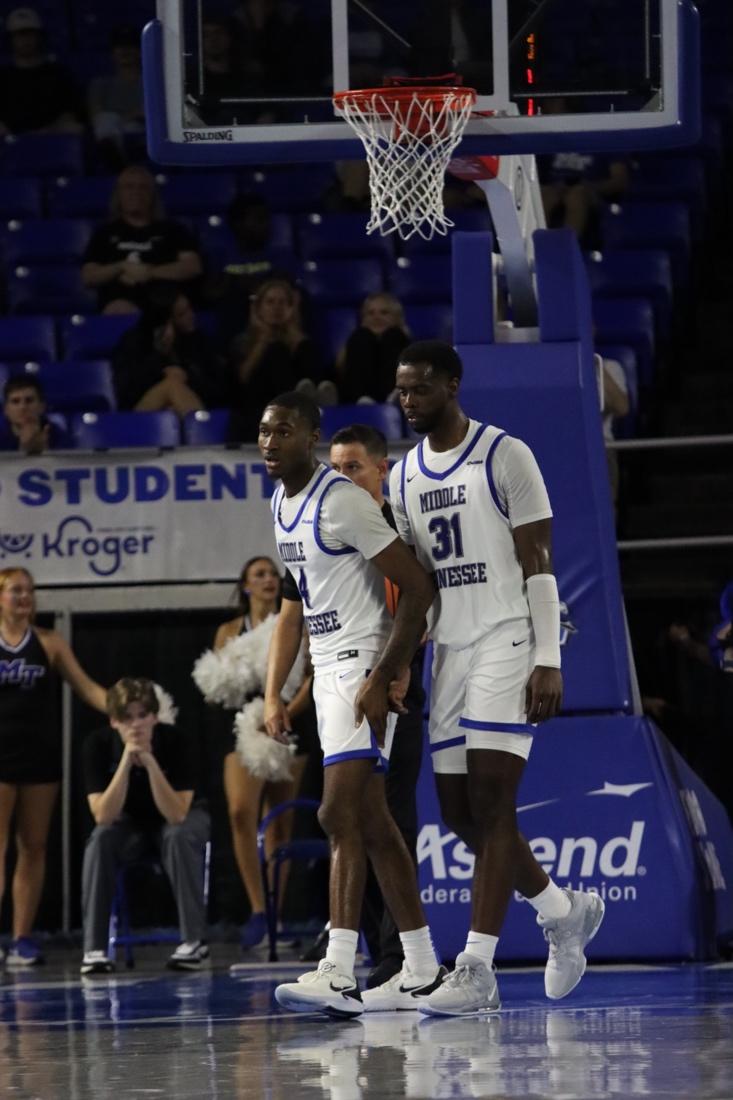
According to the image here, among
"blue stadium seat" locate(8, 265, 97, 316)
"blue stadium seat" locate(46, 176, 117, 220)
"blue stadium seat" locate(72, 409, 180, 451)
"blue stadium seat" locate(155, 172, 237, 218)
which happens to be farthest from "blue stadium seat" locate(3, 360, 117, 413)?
"blue stadium seat" locate(155, 172, 237, 218)

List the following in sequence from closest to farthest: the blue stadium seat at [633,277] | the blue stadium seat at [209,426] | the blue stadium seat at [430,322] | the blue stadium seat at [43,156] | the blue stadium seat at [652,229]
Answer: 1. the blue stadium seat at [209,426]
2. the blue stadium seat at [430,322]
3. the blue stadium seat at [633,277]
4. the blue stadium seat at [652,229]
5. the blue stadium seat at [43,156]

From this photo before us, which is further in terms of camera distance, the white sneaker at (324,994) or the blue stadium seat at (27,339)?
the blue stadium seat at (27,339)

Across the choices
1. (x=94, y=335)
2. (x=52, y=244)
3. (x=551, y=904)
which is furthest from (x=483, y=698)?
(x=52, y=244)

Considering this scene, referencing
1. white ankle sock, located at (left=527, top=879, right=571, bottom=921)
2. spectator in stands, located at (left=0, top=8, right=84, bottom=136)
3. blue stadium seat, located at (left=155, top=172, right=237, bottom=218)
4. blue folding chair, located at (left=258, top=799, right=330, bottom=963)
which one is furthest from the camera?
spectator in stands, located at (left=0, top=8, right=84, bottom=136)

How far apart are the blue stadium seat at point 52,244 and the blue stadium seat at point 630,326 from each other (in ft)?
14.2

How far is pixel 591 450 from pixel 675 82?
1.78 meters

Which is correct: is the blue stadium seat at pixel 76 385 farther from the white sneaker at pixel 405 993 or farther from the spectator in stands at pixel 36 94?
the white sneaker at pixel 405 993

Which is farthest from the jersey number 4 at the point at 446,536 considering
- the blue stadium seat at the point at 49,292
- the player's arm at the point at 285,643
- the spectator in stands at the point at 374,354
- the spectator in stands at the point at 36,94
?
the spectator in stands at the point at 36,94

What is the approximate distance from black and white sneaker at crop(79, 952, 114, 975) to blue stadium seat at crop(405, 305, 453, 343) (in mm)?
5488

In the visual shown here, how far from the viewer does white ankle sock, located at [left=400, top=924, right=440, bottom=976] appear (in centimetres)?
733

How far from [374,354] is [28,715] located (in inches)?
141

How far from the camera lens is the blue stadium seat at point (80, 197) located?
16922 mm

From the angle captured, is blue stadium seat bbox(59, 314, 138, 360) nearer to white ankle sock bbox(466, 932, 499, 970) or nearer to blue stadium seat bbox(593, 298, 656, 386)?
blue stadium seat bbox(593, 298, 656, 386)

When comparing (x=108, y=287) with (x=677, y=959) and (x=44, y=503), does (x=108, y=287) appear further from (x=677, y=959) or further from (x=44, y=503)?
(x=677, y=959)
